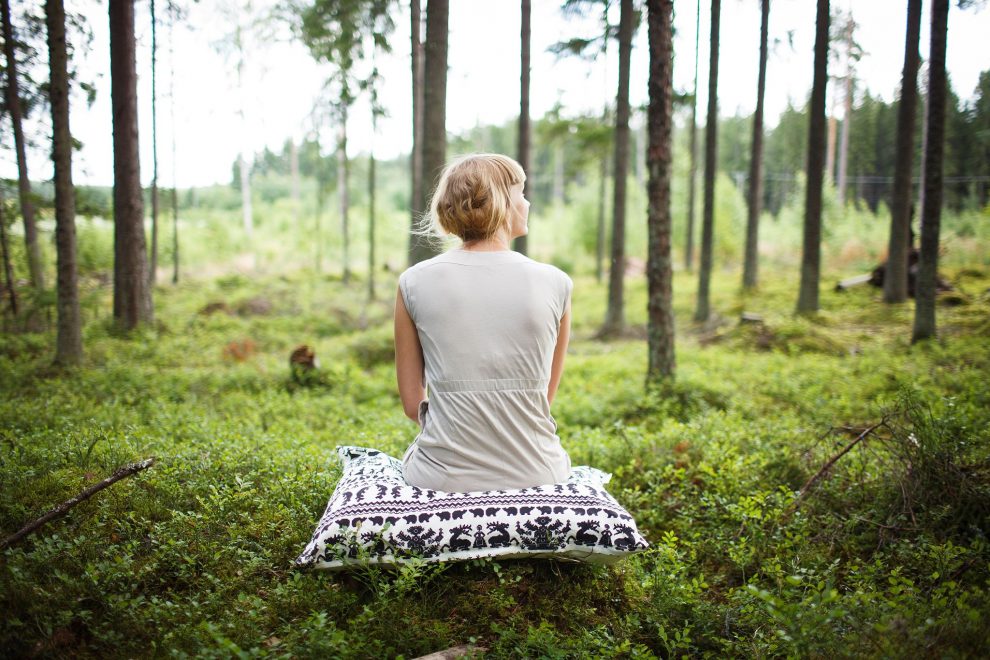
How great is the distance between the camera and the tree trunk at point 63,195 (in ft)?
24.7

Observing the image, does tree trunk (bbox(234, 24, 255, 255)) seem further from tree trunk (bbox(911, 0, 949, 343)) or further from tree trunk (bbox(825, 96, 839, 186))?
tree trunk (bbox(825, 96, 839, 186))

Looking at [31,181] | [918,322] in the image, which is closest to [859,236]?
[918,322]

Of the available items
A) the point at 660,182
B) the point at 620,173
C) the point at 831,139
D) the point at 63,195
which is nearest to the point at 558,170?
the point at 831,139

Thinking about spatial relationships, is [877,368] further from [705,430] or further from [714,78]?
[714,78]

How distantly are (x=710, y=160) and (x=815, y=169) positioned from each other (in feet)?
8.04

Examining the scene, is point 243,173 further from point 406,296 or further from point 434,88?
point 406,296

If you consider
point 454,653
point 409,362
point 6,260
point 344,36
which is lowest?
point 454,653

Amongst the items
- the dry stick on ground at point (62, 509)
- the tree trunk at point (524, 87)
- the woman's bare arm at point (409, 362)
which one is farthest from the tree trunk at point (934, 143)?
the dry stick on ground at point (62, 509)

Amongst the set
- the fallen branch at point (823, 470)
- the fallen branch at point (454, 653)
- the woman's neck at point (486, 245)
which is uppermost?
the woman's neck at point (486, 245)

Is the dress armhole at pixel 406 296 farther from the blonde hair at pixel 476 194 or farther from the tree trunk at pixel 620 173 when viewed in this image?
the tree trunk at pixel 620 173

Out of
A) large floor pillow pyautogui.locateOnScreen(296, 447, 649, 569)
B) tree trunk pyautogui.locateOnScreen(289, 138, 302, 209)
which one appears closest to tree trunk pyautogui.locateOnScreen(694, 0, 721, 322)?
large floor pillow pyautogui.locateOnScreen(296, 447, 649, 569)

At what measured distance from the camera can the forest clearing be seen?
2852mm

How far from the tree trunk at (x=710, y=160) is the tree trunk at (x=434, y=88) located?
8.62 metres

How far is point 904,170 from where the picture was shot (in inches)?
534
